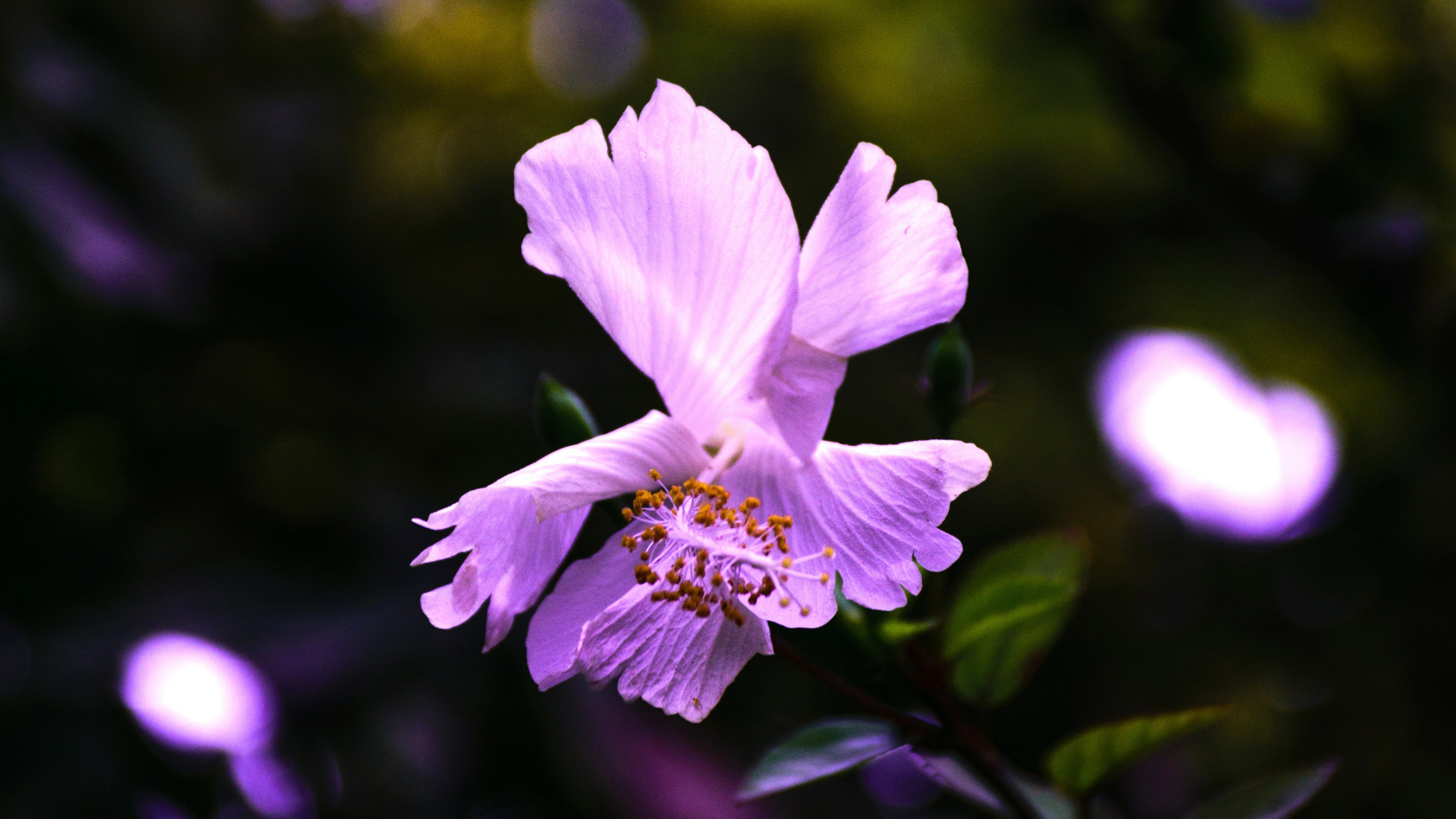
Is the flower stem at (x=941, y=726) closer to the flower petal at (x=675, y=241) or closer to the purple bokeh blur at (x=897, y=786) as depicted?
the flower petal at (x=675, y=241)

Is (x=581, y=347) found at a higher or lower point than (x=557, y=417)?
lower

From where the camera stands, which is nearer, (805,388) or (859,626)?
(805,388)

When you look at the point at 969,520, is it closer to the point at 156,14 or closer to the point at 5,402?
the point at 5,402

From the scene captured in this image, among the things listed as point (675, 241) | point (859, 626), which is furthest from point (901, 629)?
point (675, 241)

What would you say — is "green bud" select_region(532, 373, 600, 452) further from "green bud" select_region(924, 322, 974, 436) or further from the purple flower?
"green bud" select_region(924, 322, 974, 436)

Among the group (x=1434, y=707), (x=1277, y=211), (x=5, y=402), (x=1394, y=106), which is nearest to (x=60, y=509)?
(x=5, y=402)

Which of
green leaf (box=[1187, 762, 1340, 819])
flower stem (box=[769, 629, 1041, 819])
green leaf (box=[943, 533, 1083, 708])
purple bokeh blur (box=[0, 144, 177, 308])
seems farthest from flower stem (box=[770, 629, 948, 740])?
purple bokeh blur (box=[0, 144, 177, 308])

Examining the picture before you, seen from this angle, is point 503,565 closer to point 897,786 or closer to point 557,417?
point 557,417
